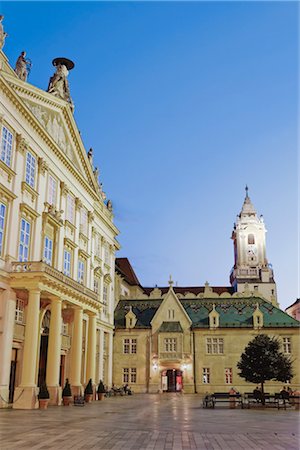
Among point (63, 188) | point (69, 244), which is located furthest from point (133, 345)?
point (63, 188)

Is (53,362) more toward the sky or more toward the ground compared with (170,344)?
more toward the ground

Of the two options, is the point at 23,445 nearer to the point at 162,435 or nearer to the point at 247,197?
the point at 162,435

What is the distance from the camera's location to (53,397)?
31.0 meters

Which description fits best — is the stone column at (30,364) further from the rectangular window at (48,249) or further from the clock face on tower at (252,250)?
the clock face on tower at (252,250)

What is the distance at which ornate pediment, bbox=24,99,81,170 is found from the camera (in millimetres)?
34816

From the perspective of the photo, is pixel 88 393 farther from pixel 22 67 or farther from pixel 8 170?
pixel 22 67

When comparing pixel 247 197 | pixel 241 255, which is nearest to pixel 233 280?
pixel 241 255

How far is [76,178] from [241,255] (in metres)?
70.6

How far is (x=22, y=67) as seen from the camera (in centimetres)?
3350

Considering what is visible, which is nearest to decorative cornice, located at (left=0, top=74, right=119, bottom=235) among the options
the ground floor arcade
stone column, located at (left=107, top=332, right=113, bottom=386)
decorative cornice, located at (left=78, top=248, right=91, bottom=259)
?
decorative cornice, located at (left=78, top=248, right=91, bottom=259)

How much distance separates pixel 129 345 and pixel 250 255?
2150 inches

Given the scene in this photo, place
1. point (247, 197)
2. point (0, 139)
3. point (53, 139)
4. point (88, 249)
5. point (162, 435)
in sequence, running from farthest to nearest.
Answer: point (247, 197)
point (88, 249)
point (53, 139)
point (0, 139)
point (162, 435)

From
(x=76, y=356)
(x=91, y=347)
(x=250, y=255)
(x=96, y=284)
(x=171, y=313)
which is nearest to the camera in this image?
(x=76, y=356)

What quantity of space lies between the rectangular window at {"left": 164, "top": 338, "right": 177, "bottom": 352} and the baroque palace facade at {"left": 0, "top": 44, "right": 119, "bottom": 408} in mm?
14117
